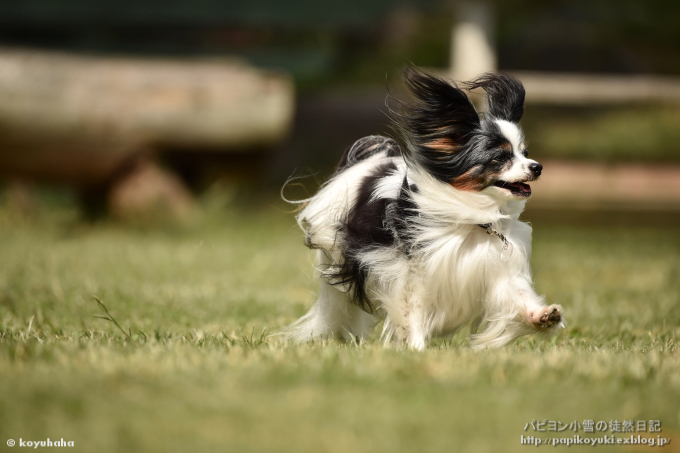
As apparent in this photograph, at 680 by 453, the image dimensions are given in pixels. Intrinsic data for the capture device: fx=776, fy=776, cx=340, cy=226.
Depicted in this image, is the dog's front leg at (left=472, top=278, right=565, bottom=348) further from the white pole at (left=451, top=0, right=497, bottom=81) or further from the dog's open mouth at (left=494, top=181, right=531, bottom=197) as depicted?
the white pole at (left=451, top=0, right=497, bottom=81)

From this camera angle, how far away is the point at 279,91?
884 cm

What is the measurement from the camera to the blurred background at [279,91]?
8.45 meters

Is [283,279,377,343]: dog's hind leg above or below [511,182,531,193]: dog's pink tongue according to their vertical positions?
below

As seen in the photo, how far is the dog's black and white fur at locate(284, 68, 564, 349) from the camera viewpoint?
358 centimetres

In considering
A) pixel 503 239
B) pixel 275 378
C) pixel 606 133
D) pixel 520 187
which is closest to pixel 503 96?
pixel 520 187

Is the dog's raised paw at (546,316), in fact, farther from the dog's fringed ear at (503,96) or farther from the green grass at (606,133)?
the green grass at (606,133)

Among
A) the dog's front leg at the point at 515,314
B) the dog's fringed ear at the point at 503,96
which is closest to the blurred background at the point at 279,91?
the dog's fringed ear at the point at 503,96

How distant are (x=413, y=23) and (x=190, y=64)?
7221 mm

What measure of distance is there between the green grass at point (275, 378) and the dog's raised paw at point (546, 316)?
0.44 feet

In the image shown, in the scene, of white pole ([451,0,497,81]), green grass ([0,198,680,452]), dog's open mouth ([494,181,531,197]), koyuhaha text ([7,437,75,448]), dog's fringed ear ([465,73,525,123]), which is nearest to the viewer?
koyuhaha text ([7,437,75,448])

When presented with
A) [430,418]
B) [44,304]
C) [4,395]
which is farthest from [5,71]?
[430,418]

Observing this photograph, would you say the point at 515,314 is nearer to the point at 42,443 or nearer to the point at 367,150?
the point at 367,150

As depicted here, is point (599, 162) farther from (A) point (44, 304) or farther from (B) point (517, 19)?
(A) point (44, 304)

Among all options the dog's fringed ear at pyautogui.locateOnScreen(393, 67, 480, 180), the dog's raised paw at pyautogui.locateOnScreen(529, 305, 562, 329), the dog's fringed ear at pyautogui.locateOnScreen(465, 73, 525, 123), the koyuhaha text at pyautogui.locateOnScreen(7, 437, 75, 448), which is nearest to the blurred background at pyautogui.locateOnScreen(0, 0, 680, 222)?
the dog's fringed ear at pyautogui.locateOnScreen(465, 73, 525, 123)
